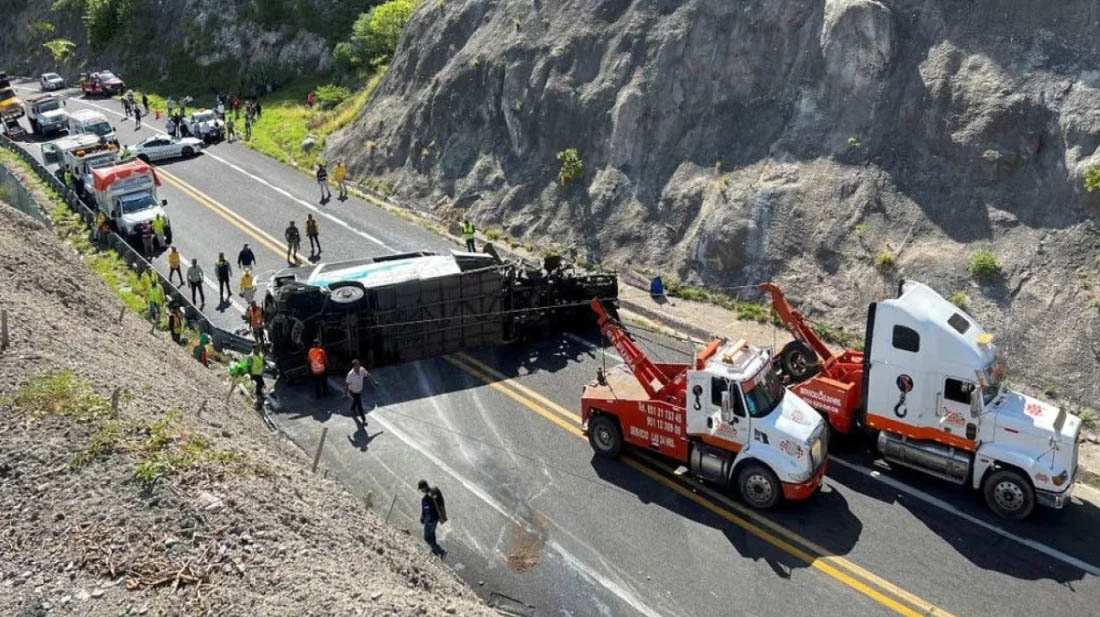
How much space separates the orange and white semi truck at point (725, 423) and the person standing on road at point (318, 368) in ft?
19.8

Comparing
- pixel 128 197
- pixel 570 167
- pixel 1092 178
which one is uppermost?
pixel 1092 178

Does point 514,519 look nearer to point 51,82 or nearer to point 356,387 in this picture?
point 356,387

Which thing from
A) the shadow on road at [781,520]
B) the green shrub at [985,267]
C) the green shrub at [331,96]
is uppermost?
the green shrub at [331,96]

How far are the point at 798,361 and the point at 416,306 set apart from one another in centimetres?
869

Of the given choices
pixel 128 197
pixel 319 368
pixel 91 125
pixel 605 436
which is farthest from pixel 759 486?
pixel 91 125

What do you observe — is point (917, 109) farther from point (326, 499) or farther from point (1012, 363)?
point (326, 499)

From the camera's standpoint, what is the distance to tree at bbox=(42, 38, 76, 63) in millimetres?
66500

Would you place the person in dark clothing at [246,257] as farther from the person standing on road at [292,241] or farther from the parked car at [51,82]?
the parked car at [51,82]

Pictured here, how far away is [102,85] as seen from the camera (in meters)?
57.8

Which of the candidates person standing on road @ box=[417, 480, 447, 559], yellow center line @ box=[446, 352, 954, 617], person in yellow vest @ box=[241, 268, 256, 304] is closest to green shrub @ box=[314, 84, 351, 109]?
person in yellow vest @ box=[241, 268, 256, 304]

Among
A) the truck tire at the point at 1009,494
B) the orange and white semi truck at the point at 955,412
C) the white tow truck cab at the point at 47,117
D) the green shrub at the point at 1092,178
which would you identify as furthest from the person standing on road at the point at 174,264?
the white tow truck cab at the point at 47,117

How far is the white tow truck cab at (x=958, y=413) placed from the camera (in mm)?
15555

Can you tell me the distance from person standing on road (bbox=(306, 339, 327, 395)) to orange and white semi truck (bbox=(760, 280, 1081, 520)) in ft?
35.0

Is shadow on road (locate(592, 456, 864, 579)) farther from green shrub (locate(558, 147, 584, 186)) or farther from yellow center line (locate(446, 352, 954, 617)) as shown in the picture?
green shrub (locate(558, 147, 584, 186))
